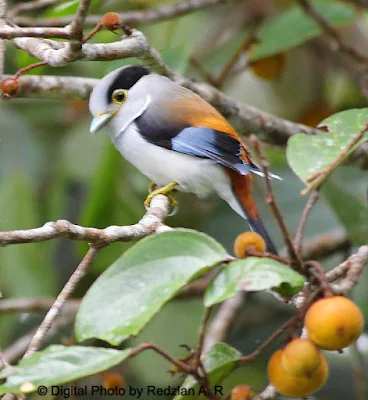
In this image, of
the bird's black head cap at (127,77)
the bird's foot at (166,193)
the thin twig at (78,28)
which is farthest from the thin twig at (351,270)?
the bird's black head cap at (127,77)

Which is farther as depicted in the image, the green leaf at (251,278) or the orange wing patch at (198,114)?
the orange wing patch at (198,114)

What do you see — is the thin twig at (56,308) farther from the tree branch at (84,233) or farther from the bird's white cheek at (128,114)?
the bird's white cheek at (128,114)

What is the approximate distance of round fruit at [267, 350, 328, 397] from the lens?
122 cm

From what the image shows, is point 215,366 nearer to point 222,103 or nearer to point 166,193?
point 166,193

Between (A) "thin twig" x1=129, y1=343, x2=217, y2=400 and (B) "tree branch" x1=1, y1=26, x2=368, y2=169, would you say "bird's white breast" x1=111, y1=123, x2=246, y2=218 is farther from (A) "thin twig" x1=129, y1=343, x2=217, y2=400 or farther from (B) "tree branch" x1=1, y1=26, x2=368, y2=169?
(A) "thin twig" x1=129, y1=343, x2=217, y2=400

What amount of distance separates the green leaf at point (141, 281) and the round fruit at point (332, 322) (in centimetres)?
18

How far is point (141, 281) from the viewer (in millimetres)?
1215

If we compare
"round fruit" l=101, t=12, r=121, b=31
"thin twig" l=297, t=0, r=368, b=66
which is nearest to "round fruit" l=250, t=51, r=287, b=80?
"thin twig" l=297, t=0, r=368, b=66

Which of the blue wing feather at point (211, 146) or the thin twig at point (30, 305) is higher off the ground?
the blue wing feather at point (211, 146)

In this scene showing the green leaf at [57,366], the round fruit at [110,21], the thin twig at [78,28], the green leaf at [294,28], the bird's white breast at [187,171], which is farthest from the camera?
the green leaf at [294,28]

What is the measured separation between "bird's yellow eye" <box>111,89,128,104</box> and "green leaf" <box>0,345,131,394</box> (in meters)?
1.27

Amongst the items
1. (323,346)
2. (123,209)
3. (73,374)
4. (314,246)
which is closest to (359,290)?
(314,246)

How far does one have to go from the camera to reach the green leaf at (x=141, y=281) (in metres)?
1.18

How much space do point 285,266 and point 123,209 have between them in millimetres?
1478
